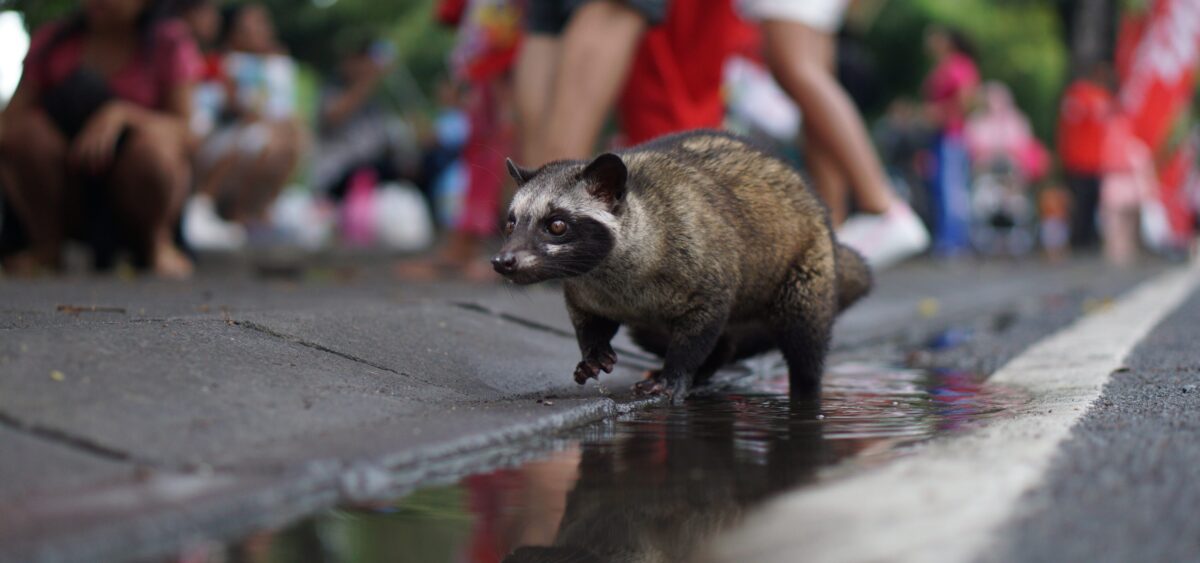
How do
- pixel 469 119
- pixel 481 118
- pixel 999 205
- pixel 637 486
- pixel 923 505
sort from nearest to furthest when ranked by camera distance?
pixel 923 505 → pixel 637 486 → pixel 481 118 → pixel 469 119 → pixel 999 205

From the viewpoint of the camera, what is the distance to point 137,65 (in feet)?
34.3

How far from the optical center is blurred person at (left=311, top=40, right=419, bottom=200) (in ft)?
62.4

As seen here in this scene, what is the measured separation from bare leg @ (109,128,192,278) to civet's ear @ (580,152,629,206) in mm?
6289

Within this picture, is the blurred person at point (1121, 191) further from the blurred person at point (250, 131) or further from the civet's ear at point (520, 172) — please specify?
the civet's ear at point (520, 172)

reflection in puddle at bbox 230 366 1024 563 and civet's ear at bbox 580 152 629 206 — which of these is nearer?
reflection in puddle at bbox 230 366 1024 563

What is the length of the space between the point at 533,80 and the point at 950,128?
42.8 ft

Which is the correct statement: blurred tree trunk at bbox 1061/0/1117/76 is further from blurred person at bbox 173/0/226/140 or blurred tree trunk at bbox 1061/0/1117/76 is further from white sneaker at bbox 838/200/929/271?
white sneaker at bbox 838/200/929/271

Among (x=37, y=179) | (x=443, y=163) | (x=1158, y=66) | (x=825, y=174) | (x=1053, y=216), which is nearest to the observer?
(x=825, y=174)

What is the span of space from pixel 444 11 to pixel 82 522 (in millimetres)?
8849

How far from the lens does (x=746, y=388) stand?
17.5 feet

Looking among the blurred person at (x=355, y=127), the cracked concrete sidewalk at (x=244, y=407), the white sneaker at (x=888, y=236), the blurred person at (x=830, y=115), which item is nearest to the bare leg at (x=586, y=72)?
the blurred person at (x=830, y=115)

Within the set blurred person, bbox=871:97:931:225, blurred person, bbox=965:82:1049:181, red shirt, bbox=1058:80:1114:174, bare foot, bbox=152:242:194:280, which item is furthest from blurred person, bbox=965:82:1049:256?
bare foot, bbox=152:242:194:280

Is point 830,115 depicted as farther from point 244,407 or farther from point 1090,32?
point 1090,32

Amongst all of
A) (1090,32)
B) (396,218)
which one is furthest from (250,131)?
(1090,32)
